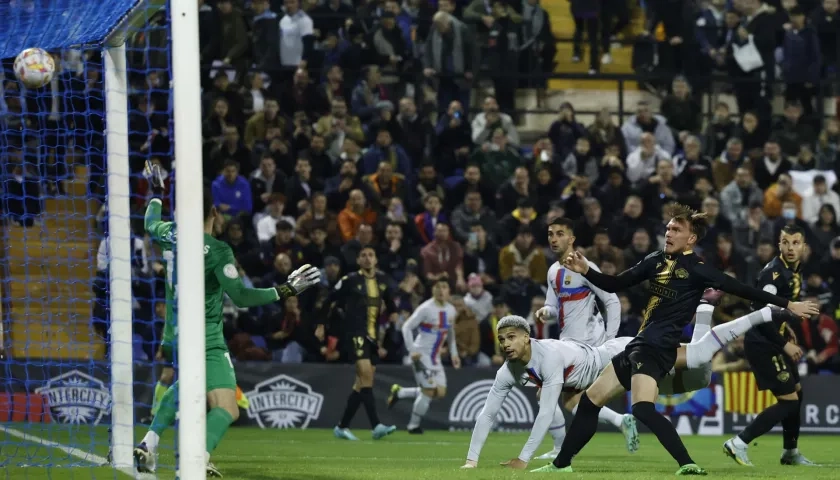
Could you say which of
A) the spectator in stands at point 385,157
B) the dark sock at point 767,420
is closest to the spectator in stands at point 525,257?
the spectator in stands at point 385,157

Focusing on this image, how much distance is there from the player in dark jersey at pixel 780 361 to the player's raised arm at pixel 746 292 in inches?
101

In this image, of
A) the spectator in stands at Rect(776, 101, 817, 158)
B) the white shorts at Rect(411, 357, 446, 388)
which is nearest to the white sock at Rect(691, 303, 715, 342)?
the white shorts at Rect(411, 357, 446, 388)

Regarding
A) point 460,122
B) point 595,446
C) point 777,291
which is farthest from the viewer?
point 460,122

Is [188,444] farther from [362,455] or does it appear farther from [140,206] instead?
[140,206]

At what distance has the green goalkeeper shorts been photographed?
9.42 m

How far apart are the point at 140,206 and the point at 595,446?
809 centimetres

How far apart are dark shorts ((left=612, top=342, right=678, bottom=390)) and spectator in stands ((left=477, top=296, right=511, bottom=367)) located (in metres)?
9.55

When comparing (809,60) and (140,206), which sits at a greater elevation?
(809,60)

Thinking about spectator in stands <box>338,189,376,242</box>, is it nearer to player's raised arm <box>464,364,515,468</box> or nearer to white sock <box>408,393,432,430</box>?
white sock <box>408,393,432,430</box>

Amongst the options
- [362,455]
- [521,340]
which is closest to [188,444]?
[521,340]

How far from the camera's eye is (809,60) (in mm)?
24141

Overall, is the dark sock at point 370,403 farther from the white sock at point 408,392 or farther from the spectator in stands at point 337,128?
the spectator in stands at point 337,128

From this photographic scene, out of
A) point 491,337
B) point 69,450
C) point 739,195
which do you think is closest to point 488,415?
point 69,450

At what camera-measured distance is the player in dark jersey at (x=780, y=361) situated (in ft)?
40.9
